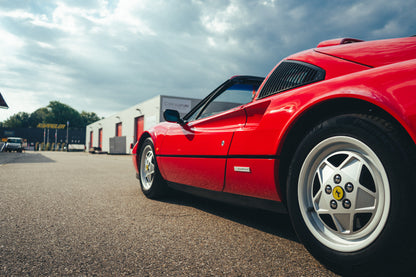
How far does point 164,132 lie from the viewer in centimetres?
335

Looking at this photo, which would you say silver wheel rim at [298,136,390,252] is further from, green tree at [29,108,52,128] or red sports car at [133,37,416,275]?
green tree at [29,108,52,128]

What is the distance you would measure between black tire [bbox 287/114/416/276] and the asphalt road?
0.22 meters

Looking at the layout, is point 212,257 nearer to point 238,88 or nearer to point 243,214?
point 243,214

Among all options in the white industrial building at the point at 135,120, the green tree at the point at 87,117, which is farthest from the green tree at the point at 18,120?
the white industrial building at the point at 135,120

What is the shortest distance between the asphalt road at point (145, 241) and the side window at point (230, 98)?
39.4 inches

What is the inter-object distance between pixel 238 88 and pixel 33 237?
2.06 m

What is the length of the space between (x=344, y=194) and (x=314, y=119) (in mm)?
446

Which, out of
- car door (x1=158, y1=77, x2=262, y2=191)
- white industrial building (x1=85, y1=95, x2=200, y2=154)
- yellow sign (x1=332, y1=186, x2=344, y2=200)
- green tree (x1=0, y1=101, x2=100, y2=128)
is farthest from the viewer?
green tree (x1=0, y1=101, x2=100, y2=128)

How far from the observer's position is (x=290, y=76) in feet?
6.14

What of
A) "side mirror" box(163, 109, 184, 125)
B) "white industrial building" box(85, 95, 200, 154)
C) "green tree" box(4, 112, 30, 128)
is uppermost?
"green tree" box(4, 112, 30, 128)

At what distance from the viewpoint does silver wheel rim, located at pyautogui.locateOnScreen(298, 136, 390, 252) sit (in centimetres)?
128

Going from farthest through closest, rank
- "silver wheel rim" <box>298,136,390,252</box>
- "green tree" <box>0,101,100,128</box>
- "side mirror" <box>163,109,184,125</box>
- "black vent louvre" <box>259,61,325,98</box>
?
"green tree" <box>0,101,100,128</box> → "side mirror" <box>163,109,184,125</box> → "black vent louvre" <box>259,61,325,98</box> → "silver wheel rim" <box>298,136,390,252</box>

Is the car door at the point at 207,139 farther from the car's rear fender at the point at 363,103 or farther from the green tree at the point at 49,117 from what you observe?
the green tree at the point at 49,117

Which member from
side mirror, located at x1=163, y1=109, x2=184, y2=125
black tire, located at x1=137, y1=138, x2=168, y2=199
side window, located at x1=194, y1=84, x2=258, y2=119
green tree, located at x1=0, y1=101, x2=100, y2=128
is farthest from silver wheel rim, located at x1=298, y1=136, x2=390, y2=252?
green tree, located at x1=0, y1=101, x2=100, y2=128
